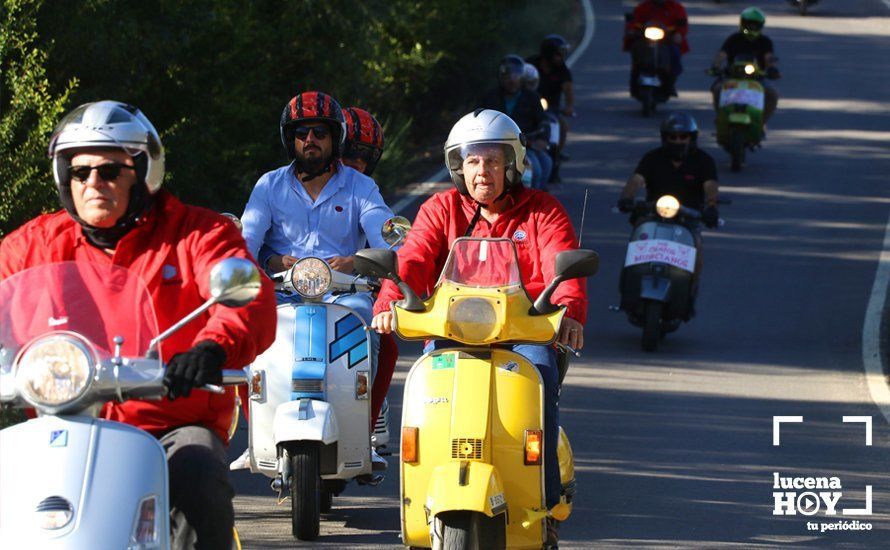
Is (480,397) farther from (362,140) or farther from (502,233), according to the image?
(362,140)

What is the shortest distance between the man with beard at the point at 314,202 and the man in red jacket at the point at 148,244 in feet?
11.2

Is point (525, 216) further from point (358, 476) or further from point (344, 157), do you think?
point (344, 157)

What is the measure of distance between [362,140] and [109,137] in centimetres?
492

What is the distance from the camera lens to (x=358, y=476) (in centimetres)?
Result: 883

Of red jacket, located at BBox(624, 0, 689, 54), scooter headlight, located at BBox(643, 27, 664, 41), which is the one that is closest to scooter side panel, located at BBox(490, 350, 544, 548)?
scooter headlight, located at BBox(643, 27, 664, 41)

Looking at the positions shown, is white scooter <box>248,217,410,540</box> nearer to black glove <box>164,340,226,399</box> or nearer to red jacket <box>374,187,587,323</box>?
red jacket <box>374,187,587,323</box>

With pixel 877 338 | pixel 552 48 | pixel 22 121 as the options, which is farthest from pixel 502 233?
pixel 552 48

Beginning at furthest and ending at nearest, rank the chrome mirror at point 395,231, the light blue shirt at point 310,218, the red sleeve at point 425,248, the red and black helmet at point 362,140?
1. the red and black helmet at point 362,140
2. the light blue shirt at point 310,218
3. the chrome mirror at point 395,231
4. the red sleeve at point 425,248

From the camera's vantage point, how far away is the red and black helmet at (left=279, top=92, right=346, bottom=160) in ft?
30.5

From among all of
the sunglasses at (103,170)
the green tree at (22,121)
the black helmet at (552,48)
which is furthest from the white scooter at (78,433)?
the black helmet at (552,48)

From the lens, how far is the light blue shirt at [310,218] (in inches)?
365

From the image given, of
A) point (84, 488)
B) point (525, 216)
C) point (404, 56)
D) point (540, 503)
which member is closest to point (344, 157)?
point (525, 216)

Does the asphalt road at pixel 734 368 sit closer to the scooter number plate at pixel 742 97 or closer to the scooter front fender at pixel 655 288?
the scooter front fender at pixel 655 288

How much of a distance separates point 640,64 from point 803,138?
2981mm
